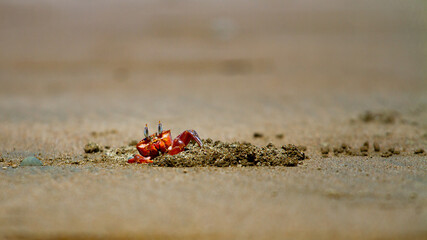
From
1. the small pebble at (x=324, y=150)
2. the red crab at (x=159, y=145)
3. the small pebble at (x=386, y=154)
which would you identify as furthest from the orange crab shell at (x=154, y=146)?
the small pebble at (x=386, y=154)

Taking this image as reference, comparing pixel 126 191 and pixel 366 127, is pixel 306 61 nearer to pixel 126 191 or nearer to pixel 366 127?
pixel 366 127

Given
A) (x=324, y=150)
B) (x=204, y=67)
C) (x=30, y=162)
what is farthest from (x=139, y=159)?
(x=204, y=67)

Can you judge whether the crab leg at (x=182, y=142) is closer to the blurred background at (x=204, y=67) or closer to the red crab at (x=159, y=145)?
the red crab at (x=159, y=145)

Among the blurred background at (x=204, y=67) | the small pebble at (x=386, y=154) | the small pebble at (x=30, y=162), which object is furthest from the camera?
the blurred background at (x=204, y=67)

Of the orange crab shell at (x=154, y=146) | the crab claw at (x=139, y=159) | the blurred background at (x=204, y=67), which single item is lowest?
the crab claw at (x=139, y=159)

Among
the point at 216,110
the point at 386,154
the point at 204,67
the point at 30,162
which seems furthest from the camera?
the point at 204,67

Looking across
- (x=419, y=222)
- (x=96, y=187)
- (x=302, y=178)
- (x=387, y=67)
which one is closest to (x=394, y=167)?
(x=302, y=178)

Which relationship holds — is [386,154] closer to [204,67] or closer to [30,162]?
[30,162]

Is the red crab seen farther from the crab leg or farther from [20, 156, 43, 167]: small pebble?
[20, 156, 43, 167]: small pebble
